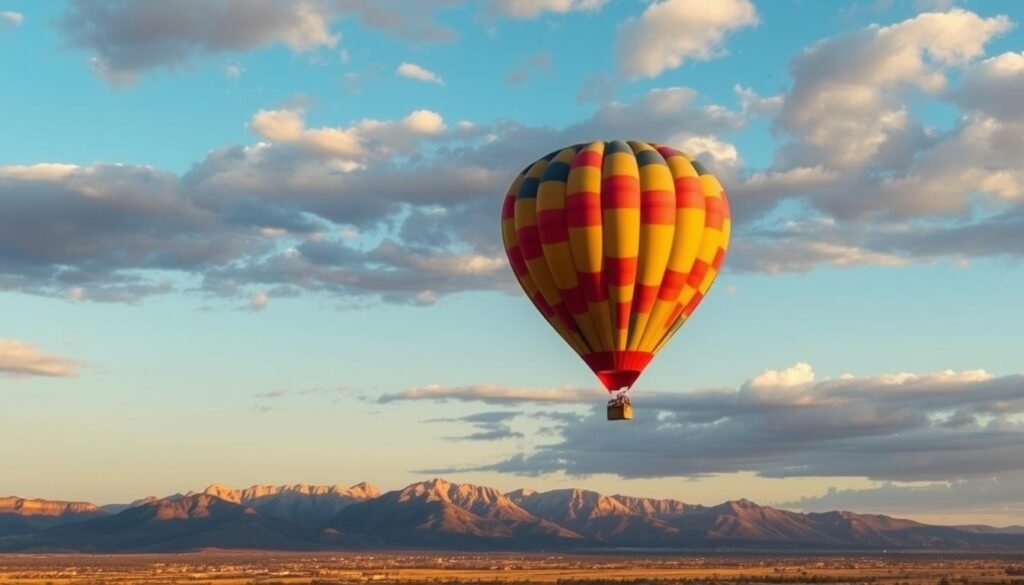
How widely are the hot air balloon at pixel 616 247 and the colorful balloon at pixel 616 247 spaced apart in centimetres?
5

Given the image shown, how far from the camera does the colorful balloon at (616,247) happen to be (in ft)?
201

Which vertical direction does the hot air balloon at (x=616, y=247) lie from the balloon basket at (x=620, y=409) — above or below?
above

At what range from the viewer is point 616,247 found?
6156cm

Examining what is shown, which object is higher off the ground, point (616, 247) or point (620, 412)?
point (616, 247)

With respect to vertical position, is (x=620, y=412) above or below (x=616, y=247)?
below

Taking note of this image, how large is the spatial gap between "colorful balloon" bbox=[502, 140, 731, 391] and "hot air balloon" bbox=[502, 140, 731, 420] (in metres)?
0.05

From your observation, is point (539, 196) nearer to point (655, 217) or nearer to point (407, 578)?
point (655, 217)

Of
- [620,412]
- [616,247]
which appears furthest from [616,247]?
[620,412]

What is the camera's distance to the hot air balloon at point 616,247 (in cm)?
6138

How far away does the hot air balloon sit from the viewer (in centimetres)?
6138

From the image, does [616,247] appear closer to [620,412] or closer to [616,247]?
[616,247]

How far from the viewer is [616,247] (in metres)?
61.6

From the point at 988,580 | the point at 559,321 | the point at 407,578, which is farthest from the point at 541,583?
the point at 559,321

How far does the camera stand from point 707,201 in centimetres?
6400
